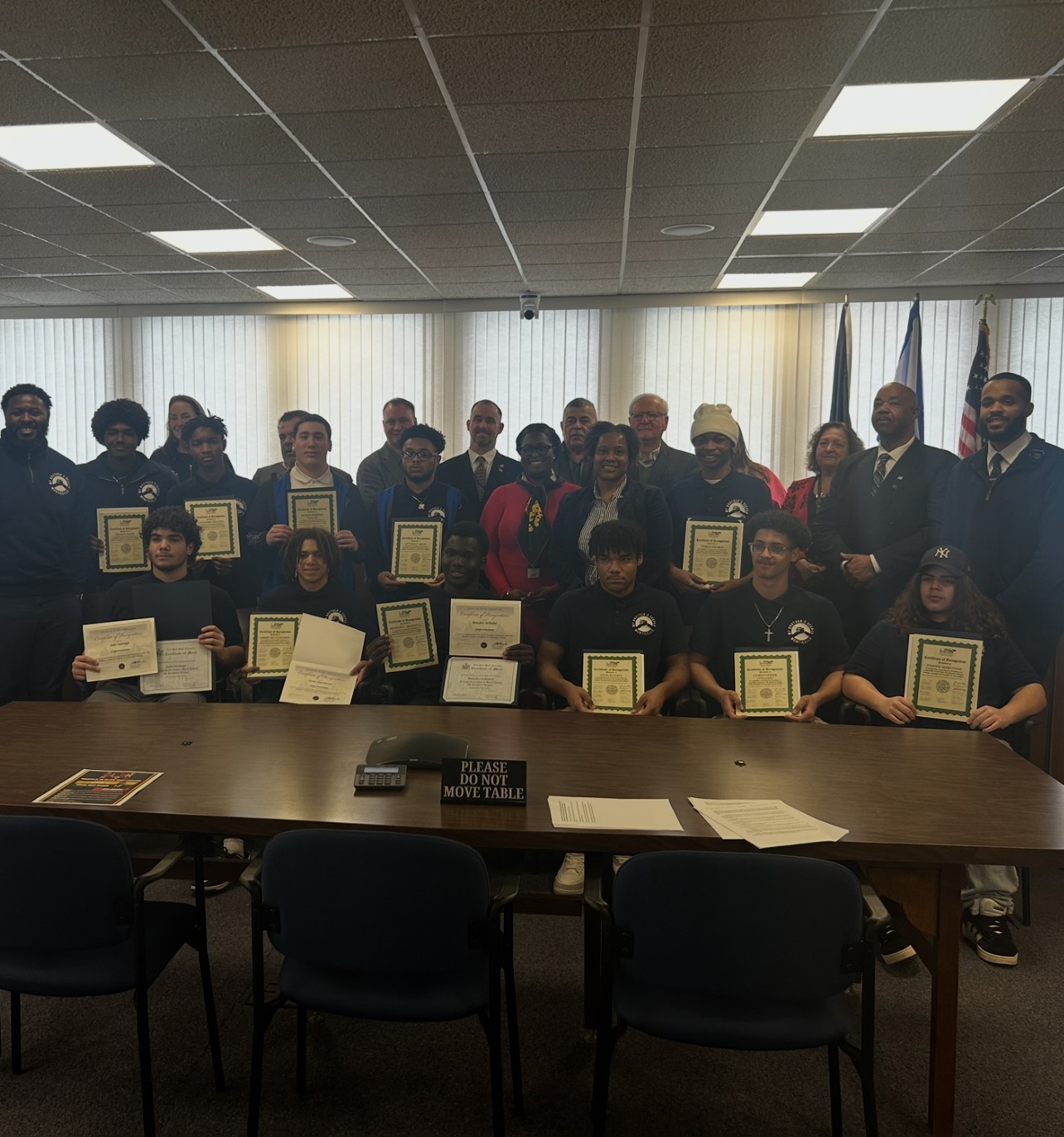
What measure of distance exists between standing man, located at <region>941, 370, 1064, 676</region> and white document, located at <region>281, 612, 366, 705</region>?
2.78 m

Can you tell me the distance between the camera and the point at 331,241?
17.7 ft

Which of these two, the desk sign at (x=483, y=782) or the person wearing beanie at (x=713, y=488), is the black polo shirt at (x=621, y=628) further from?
the desk sign at (x=483, y=782)

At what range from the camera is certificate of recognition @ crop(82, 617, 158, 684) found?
2.96m

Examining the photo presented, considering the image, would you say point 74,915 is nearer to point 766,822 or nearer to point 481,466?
point 766,822

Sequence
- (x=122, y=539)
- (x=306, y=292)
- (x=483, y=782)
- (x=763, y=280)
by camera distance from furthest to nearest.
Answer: (x=306, y=292) < (x=763, y=280) < (x=122, y=539) < (x=483, y=782)

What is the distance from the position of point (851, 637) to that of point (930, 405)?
13.4ft

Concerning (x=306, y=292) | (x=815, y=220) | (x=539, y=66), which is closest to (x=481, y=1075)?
(x=539, y=66)

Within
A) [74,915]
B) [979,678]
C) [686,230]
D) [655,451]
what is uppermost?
[686,230]

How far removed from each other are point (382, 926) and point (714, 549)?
223 centimetres

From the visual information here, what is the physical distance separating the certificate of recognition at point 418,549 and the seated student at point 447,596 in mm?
47

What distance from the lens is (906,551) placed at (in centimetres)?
376

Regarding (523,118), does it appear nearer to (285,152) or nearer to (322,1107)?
(285,152)

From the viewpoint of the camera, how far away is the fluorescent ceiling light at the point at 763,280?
20.5 feet

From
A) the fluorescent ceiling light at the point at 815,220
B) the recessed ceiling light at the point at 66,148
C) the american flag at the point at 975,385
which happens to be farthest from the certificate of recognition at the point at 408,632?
the american flag at the point at 975,385
